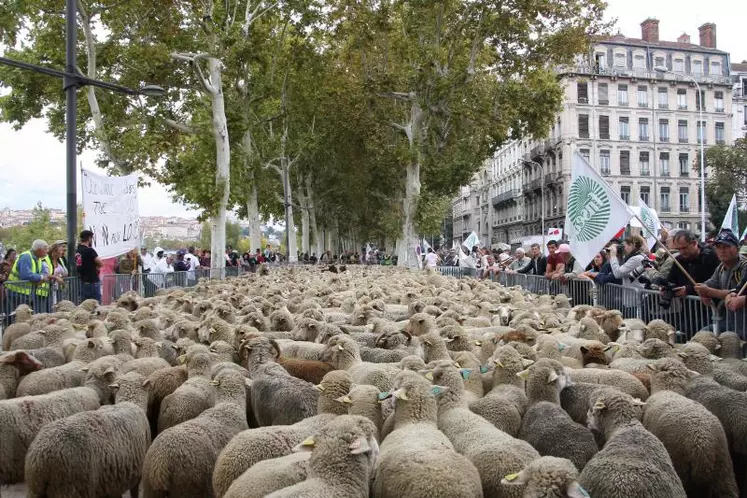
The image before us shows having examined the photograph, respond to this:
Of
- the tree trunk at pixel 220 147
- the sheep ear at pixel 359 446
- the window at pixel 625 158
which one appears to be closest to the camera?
the sheep ear at pixel 359 446

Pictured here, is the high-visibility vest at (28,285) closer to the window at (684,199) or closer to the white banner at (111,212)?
the white banner at (111,212)

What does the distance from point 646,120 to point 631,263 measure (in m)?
61.7

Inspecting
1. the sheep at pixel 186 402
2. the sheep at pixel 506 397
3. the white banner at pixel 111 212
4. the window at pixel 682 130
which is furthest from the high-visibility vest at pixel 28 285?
the window at pixel 682 130

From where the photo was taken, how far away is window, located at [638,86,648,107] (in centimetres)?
6594

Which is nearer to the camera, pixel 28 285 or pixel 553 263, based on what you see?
pixel 28 285

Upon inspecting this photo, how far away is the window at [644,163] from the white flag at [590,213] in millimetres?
59682

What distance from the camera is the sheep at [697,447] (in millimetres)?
4191

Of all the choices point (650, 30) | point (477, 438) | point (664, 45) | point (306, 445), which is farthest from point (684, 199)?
point (306, 445)

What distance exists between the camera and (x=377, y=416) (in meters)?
4.75

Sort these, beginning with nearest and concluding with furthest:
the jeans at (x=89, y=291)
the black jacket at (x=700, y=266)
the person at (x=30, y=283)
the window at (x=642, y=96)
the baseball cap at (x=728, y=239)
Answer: the baseball cap at (x=728, y=239) → the black jacket at (x=700, y=266) → the person at (x=30, y=283) → the jeans at (x=89, y=291) → the window at (x=642, y=96)

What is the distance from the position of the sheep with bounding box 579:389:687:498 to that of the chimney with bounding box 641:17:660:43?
236ft

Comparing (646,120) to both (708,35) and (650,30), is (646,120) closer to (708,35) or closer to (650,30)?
(650,30)

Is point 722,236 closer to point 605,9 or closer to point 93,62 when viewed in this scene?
point 93,62

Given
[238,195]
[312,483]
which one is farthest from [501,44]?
[312,483]
